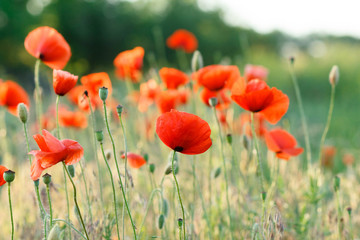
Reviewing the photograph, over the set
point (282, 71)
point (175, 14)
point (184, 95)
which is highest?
point (175, 14)

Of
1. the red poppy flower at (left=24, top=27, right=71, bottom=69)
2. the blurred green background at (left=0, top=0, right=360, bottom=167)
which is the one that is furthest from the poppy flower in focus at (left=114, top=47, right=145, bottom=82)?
the blurred green background at (left=0, top=0, right=360, bottom=167)

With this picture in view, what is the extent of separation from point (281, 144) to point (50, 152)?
0.88 m

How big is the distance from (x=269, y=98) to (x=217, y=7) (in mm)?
17699

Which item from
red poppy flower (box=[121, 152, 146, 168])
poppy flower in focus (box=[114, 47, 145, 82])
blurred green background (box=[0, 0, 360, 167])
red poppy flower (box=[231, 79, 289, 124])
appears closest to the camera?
red poppy flower (box=[231, 79, 289, 124])

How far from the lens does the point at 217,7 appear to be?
18281 mm

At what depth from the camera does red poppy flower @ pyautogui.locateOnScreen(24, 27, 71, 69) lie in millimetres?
1628

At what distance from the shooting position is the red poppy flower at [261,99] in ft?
4.24

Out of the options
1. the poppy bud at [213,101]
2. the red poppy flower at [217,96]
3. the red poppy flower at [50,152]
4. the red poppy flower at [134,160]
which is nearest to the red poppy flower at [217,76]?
the red poppy flower at [217,96]

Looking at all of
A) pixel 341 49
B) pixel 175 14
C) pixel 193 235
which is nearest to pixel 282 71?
pixel 341 49

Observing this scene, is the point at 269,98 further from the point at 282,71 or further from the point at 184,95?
the point at 282,71

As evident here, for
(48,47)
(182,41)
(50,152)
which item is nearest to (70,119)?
(48,47)

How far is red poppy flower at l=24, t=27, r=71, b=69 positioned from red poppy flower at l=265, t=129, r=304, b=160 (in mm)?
843

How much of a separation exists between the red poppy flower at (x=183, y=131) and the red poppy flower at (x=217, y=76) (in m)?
0.56

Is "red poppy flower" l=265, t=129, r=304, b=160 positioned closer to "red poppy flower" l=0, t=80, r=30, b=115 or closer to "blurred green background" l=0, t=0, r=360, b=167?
"red poppy flower" l=0, t=80, r=30, b=115
